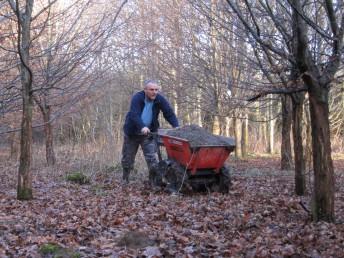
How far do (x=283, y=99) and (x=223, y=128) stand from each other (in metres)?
9.39

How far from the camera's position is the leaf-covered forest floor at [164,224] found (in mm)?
4984

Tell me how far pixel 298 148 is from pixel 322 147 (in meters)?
2.48

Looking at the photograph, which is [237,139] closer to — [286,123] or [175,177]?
[286,123]

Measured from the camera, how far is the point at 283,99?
1263cm

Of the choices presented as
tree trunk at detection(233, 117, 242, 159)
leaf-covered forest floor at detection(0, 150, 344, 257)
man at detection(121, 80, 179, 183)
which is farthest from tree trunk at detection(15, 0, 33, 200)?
tree trunk at detection(233, 117, 242, 159)

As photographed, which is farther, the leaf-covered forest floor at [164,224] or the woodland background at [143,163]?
the woodland background at [143,163]

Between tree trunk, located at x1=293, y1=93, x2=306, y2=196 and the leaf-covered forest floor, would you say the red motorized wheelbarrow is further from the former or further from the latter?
tree trunk, located at x1=293, y1=93, x2=306, y2=196

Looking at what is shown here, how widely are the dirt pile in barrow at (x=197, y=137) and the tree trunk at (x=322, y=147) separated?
111 inches

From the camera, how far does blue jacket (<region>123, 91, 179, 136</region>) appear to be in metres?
9.48

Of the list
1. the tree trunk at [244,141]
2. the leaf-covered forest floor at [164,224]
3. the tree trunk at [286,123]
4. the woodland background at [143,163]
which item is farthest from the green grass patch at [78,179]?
the tree trunk at [244,141]

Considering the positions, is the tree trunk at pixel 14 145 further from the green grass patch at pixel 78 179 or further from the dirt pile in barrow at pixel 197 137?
the dirt pile in barrow at pixel 197 137

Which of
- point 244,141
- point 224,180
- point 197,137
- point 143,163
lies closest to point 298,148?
point 224,180

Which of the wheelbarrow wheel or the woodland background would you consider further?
the wheelbarrow wheel

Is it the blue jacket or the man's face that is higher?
the man's face
